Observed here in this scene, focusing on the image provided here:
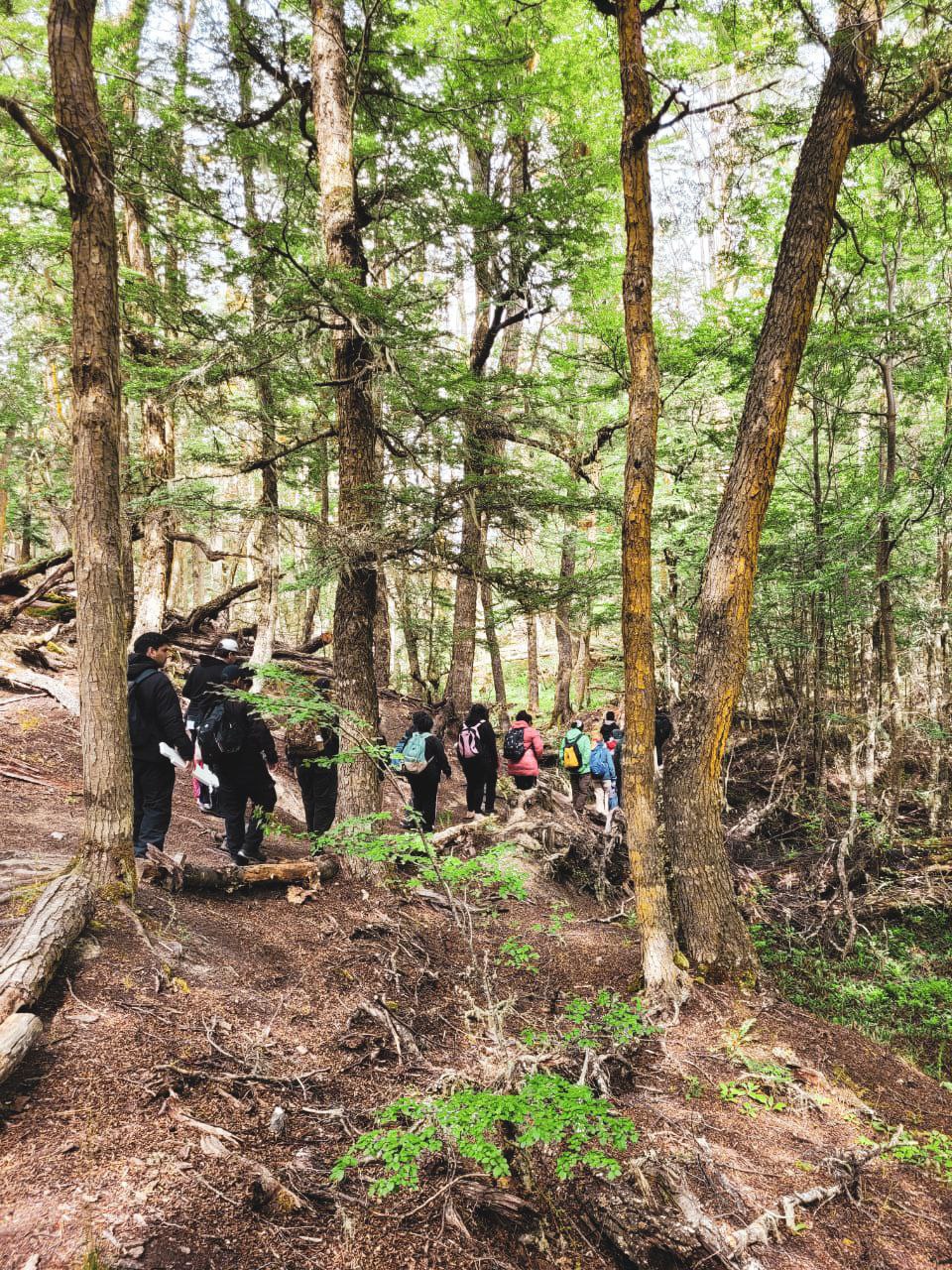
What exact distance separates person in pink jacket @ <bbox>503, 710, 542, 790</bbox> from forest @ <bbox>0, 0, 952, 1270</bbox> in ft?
0.14

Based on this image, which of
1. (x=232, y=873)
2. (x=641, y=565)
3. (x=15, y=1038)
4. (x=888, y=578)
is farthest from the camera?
(x=888, y=578)

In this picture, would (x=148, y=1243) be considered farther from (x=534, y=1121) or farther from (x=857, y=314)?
(x=857, y=314)

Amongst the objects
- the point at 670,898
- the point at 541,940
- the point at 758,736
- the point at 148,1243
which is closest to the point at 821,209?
the point at 670,898

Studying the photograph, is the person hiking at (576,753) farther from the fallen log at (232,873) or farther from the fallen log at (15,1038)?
the fallen log at (15,1038)

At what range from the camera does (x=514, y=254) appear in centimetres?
847

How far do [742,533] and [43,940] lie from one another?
6082 millimetres

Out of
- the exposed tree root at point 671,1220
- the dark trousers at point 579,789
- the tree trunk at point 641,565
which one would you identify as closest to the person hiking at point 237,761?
the tree trunk at point 641,565

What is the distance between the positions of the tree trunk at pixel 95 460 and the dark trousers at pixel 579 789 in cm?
826

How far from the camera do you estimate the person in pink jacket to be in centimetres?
1052

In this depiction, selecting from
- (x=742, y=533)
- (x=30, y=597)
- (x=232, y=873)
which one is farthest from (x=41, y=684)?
(x=742, y=533)

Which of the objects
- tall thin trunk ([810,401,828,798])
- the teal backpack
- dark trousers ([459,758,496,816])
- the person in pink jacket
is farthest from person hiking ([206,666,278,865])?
tall thin trunk ([810,401,828,798])

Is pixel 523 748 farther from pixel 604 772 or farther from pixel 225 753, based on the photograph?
pixel 225 753

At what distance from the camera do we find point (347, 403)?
7.05 m

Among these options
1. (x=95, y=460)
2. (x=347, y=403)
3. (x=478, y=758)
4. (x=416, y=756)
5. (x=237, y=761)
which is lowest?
(x=478, y=758)
